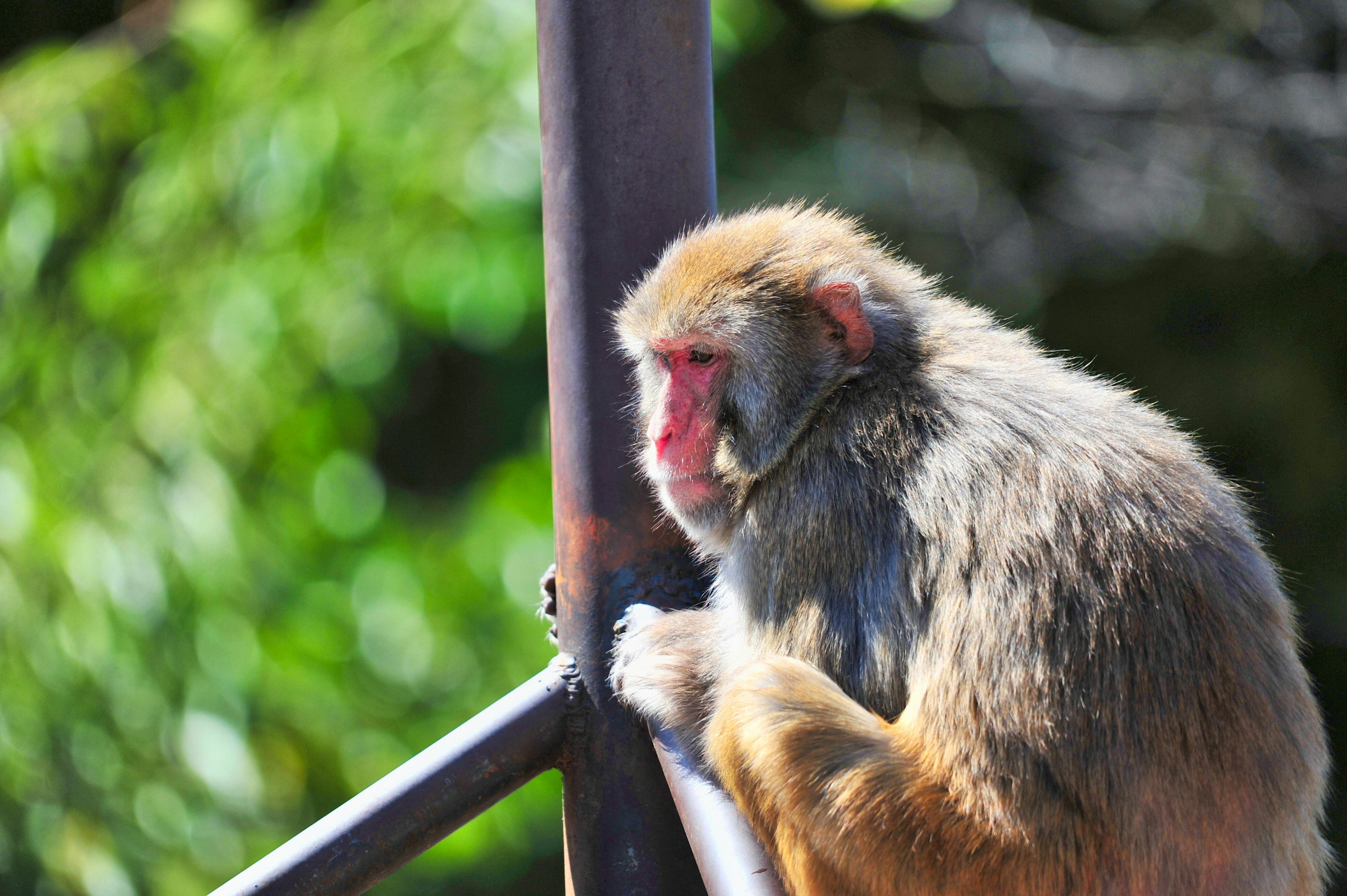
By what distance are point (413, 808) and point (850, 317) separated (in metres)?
1.09

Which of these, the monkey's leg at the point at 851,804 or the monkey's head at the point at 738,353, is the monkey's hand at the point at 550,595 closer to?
the monkey's head at the point at 738,353

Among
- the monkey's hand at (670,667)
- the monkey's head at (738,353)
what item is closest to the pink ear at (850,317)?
the monkey's head at (738,353)

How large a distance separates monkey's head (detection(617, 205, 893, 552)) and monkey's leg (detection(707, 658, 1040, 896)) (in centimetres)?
41

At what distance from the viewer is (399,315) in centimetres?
437

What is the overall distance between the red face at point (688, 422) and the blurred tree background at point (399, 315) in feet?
6.83

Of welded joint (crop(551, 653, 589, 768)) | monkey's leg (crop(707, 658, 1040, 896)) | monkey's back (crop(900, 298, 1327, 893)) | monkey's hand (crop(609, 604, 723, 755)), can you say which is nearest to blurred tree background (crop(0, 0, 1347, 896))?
monkey's hand (crop(609, 604, 723, 755))

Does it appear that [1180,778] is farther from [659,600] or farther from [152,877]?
[152,877]

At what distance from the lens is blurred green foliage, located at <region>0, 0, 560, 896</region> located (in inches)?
168

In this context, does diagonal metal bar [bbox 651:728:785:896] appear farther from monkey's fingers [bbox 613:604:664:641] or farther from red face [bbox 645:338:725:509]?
red face [bbox 645:338:725:509]

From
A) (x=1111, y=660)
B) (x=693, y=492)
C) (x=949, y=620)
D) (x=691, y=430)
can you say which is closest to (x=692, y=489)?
(x=693, y=492)

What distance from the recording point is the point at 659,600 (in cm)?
194

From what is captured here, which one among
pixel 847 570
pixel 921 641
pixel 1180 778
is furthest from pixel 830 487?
pixel 1180 778

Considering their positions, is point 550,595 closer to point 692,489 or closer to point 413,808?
point 692,489

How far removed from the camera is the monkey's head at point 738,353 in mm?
2041
